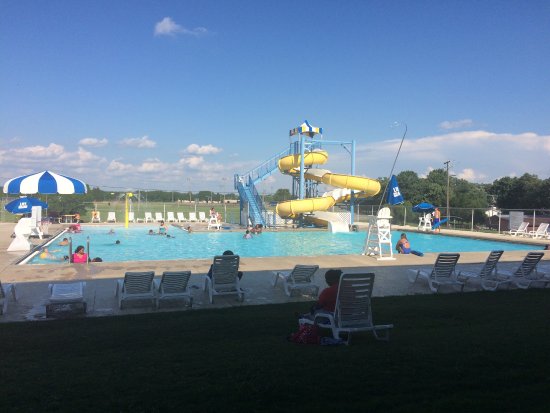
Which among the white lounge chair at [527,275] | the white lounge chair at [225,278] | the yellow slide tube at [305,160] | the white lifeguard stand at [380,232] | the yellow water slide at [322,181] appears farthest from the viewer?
the yellow slide tube at [305,160]

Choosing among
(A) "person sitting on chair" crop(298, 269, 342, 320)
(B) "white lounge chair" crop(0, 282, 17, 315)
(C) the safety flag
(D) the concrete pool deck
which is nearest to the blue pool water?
(C) the safety flag

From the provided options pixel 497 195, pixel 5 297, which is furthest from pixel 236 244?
pixel 497 195

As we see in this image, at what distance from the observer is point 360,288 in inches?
199

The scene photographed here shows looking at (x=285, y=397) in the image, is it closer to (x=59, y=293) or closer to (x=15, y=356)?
(x=15, y=356)

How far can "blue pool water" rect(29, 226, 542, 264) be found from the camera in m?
18.2

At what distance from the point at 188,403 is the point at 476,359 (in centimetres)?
259

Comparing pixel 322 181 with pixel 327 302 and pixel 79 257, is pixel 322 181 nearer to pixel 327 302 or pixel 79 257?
pixel 79 257

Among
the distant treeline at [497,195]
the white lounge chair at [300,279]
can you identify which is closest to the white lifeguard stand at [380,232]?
the white lounge chair at [300,279]

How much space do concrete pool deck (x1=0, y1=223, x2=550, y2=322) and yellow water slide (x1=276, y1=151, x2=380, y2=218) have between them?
13.7 meters

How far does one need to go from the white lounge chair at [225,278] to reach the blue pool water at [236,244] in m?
9.50

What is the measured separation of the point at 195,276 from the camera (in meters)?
9.84

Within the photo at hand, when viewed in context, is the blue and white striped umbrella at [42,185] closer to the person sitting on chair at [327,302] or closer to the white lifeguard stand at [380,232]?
the white lifeguard stand at [380,232]

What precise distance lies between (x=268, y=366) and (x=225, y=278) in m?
4.15

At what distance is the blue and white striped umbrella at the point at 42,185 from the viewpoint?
47.3ft
